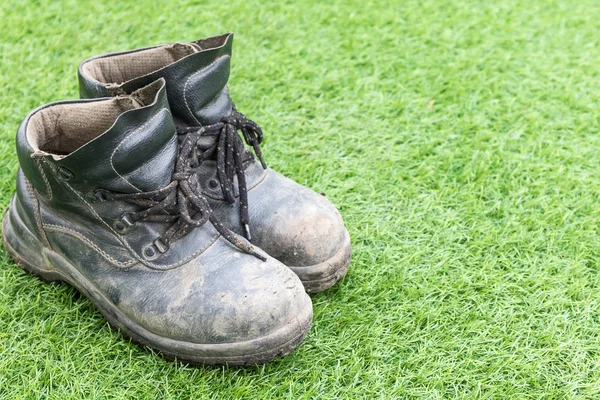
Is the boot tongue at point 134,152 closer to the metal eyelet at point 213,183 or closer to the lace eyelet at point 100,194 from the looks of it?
the lace eyelet at point 100,194

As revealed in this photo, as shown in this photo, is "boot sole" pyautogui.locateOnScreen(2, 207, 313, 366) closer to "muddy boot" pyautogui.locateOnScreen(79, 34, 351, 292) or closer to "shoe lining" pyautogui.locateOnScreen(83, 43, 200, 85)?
"muddy boot" pyautogui.locateOnScreen(79, 34, 351, 292)

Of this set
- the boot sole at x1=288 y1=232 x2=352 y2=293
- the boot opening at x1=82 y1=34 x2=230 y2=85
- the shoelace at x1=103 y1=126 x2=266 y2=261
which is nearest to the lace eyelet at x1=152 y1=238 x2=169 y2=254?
the shoelace at x1=103 y1=126 x2=266 y2=261

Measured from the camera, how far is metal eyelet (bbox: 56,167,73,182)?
152 cm

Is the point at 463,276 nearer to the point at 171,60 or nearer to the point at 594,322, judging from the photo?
the point at 594,322

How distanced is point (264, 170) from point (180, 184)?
0.37 meters

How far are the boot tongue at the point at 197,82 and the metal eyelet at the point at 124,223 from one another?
318 mm

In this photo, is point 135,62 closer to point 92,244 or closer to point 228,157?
point 228,157

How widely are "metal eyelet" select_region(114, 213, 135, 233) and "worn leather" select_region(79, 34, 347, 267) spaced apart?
0.25 metres

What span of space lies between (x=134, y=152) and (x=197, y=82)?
0.30 meters

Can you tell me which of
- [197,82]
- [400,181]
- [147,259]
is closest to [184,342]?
[147,259]

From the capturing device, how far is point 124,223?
1.61 meters

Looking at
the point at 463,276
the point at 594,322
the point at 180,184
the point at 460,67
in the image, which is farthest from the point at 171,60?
the point at 460,67

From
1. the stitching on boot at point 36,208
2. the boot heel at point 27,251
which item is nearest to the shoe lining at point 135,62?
the stitching on boot at point 36,208

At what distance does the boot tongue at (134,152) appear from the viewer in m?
1.47
